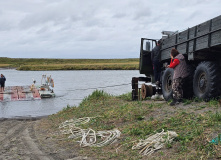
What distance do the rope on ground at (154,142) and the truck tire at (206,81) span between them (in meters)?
3.06

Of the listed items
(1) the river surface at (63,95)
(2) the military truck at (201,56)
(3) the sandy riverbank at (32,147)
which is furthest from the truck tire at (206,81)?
(1) the river surface at (63,95)

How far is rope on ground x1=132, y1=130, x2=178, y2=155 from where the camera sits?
559 centimetres

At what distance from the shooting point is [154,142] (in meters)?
5.78

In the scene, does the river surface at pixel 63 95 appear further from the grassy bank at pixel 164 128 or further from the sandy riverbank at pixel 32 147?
the grassy bank at pixel 164 128

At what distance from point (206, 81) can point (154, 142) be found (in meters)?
3.79

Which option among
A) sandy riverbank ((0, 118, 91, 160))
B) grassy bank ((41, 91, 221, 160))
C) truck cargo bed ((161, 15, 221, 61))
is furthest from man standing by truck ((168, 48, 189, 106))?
sandy riverbank ((0, 118, 91, 160))

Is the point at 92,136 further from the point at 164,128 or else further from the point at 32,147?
the point at 164,128

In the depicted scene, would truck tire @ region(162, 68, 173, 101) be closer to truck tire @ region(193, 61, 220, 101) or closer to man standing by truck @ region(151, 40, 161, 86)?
man standing by truck @ region(151, 40, 161, 86)

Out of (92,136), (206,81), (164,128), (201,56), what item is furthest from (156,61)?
(164,128)

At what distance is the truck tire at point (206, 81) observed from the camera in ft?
27.7

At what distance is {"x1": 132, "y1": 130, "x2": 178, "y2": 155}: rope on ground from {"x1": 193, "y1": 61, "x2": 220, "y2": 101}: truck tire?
3.06 metres

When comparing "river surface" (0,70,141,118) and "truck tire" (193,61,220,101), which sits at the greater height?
"truck tire" (193,61,220,101)

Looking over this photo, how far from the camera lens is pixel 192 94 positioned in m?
10.1

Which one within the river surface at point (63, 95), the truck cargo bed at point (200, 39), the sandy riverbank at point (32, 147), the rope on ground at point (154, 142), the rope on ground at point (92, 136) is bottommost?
the river surface at point (63, 95)
